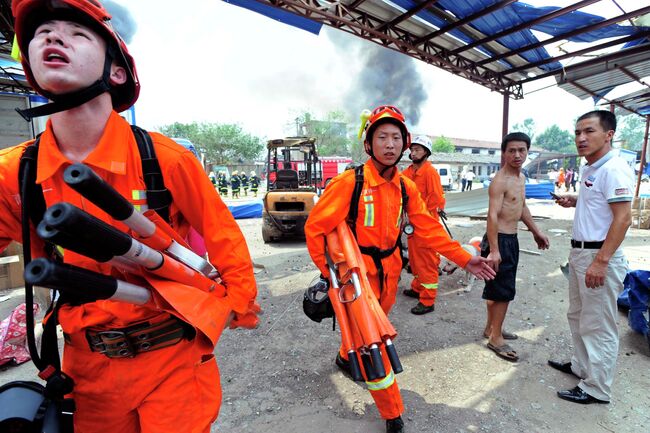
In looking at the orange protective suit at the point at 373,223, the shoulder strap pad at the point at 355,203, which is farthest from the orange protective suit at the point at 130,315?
the shoulder strap pad at the point at 355,203

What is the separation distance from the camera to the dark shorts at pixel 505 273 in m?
3.06

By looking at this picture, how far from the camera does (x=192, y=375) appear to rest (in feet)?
3.97

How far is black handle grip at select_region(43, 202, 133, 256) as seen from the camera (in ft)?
2.20

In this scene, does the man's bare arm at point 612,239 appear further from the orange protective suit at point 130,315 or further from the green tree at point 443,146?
the green tree at point 443,146

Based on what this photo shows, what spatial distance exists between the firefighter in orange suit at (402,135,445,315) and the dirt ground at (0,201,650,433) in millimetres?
185

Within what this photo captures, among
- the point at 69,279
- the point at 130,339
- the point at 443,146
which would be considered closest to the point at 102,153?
Result: the point at 69,279

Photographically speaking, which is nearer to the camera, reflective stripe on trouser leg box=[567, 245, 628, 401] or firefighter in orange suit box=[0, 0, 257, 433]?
firefighter in orange suit box=[0, 0, 257, 433]

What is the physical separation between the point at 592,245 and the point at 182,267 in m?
2.98

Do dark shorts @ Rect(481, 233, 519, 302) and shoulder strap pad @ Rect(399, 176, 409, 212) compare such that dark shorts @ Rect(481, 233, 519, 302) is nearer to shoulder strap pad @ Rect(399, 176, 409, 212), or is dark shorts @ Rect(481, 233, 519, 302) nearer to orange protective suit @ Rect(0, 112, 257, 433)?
shoulder strap pad @ Rect(399, 176, 409, 212)

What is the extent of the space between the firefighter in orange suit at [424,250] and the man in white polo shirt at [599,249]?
5.34ft

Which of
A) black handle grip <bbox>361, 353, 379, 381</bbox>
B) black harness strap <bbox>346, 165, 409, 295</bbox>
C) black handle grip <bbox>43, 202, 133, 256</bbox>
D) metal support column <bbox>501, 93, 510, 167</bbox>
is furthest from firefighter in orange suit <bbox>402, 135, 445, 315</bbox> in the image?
metal support column <bbox>501, 93, 510, 167</bbox>

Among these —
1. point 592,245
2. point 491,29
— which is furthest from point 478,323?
point 491,29

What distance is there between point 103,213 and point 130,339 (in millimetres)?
450

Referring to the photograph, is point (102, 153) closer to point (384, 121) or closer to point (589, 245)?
point (384, 121)
